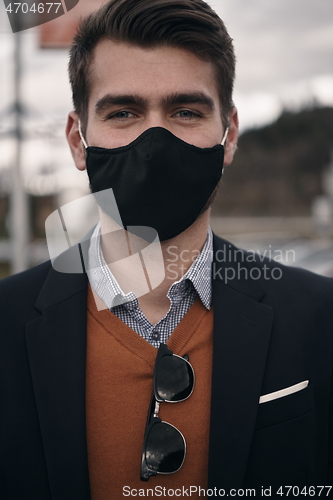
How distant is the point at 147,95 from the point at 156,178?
307 mm

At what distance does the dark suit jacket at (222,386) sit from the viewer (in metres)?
1.49

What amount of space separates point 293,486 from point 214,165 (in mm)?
1183

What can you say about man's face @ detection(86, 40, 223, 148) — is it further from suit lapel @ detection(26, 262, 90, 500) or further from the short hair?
suit lapel @ detection(26, 262, 90, 500)

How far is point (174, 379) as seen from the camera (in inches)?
59.3

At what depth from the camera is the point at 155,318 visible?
5.68ft

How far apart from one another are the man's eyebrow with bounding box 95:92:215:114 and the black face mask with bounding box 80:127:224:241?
0.41ft

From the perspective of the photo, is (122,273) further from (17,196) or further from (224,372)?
(17,196)

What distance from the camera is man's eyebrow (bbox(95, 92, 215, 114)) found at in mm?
1655

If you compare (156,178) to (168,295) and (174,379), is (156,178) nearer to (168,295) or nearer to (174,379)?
(168,295)

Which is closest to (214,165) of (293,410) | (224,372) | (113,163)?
(113,163)

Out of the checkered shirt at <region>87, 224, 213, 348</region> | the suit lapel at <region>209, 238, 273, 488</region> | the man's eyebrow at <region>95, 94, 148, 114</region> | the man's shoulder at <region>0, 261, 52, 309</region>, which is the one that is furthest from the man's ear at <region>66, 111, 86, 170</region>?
the suit lapel at <region>209, 238, 273, 488</region>

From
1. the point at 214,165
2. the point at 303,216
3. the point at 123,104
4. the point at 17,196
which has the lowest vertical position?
the point at 303,216

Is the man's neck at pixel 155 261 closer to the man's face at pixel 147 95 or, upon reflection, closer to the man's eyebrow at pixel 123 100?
the man's face at pixel 147 95

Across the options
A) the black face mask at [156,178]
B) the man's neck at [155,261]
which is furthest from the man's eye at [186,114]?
the man's neck at [155,261]
